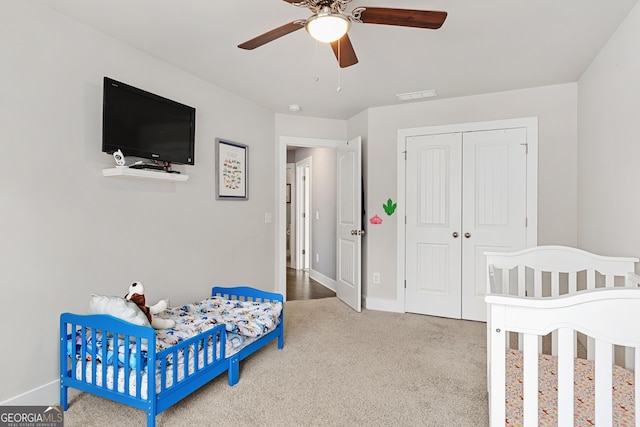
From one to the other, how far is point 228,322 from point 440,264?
7.71 feet

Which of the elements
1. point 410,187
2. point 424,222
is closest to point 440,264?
point 424,222

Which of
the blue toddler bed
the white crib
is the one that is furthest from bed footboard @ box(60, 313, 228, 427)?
the white crib

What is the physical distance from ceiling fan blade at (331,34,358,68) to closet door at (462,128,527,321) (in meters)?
2.02

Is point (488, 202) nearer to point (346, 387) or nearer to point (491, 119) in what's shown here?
point (491, 119)

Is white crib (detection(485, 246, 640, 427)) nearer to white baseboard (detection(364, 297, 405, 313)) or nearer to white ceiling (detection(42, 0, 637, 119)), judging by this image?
white ceiling (detection(42, 0, 637, 119))

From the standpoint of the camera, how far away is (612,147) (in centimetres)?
239

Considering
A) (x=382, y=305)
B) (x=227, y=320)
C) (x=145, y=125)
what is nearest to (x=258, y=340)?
(x=227, y=320)

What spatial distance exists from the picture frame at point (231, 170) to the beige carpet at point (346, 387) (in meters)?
1.43

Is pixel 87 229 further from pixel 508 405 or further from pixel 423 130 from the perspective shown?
pixel 423 130

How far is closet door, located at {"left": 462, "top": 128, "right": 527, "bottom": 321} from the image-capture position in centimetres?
346

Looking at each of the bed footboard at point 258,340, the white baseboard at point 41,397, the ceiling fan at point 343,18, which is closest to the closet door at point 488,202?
the bed footboard at point 258,340

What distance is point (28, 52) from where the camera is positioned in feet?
6.45

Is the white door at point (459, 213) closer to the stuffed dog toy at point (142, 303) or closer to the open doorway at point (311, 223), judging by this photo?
the open doorway at point (311, 223)

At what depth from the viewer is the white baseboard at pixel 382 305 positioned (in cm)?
396
